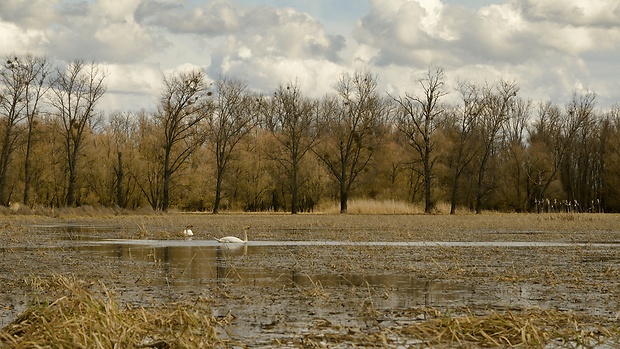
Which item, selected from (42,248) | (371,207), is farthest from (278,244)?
(371,207)

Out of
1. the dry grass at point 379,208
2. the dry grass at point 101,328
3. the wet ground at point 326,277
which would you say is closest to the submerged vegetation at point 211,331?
the dry grass at point 101,328

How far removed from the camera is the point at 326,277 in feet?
48.8

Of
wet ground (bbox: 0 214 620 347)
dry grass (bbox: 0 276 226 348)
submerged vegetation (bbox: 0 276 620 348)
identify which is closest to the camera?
dry grass (bbox: 0 276 226 348)

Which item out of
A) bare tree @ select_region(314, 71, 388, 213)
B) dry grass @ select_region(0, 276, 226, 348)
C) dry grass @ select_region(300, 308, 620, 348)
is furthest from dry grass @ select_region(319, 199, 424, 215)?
dry grass @ select_region(0, 276, 226, 348)

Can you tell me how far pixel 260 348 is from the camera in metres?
8.26

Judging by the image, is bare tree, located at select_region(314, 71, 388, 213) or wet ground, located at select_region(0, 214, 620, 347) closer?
wet ground, located at select_region(0, 214, 620, 347)

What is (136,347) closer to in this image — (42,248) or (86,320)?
(86,320)

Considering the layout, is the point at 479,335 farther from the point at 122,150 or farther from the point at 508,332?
the point at 122,150

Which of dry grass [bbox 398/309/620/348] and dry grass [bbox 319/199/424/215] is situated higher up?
dry grass [bbox 319/199/424/215]

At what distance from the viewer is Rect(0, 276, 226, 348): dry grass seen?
7.60 m

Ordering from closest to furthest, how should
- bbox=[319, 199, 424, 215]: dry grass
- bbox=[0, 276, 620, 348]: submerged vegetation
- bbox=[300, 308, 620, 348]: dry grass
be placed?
bbox=[0, 276, 620, 348]: submerged vegetation
bbox=[300, 308, 620, 348]: dry grass
bbox=[319, 199, 424, 215]: dry grass

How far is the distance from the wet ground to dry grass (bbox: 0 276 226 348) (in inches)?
21.3

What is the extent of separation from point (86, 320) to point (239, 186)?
7246cm

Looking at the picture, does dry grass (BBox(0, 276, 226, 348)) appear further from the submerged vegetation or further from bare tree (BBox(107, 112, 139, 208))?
bare tree (BBox(107, 112, 139, 208))
